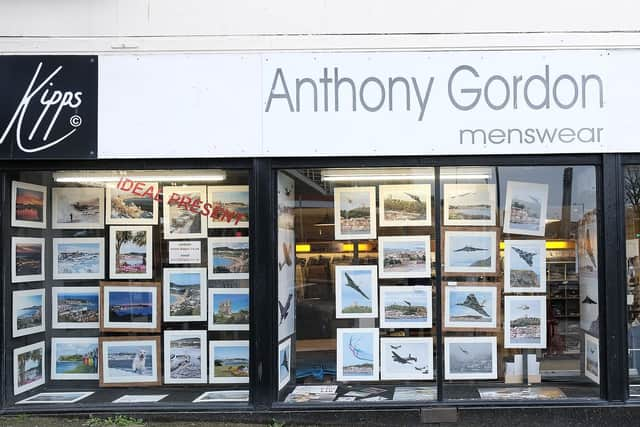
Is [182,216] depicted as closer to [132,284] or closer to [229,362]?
[132,284]

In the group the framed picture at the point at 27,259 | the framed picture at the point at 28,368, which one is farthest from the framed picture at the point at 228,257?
the framed picture at the point at 28,368

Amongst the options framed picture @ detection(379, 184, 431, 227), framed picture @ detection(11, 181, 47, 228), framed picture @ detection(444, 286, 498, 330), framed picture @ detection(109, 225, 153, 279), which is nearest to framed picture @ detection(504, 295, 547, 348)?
framed picture @ detection(444, 286, 498, 330)

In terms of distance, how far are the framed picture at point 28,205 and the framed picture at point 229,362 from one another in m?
2.34

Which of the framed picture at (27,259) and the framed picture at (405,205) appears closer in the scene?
the framed picture at (27,259)

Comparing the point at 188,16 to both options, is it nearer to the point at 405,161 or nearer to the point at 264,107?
the point at 264,107

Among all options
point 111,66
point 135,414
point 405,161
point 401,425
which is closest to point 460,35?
point 405,161

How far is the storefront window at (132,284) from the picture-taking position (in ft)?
21.4

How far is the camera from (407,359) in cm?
643

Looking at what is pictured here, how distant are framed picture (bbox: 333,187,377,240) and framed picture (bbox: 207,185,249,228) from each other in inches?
38.6

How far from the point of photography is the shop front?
5.99 metres

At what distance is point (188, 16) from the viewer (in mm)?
6129

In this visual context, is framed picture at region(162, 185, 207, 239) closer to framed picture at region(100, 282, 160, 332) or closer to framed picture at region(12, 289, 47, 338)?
framed picture at region(100, 282, 160, 332)

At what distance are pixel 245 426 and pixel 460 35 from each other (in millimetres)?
4377

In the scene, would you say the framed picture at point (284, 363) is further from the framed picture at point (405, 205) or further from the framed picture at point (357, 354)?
the framed picture at point (405, 205)
